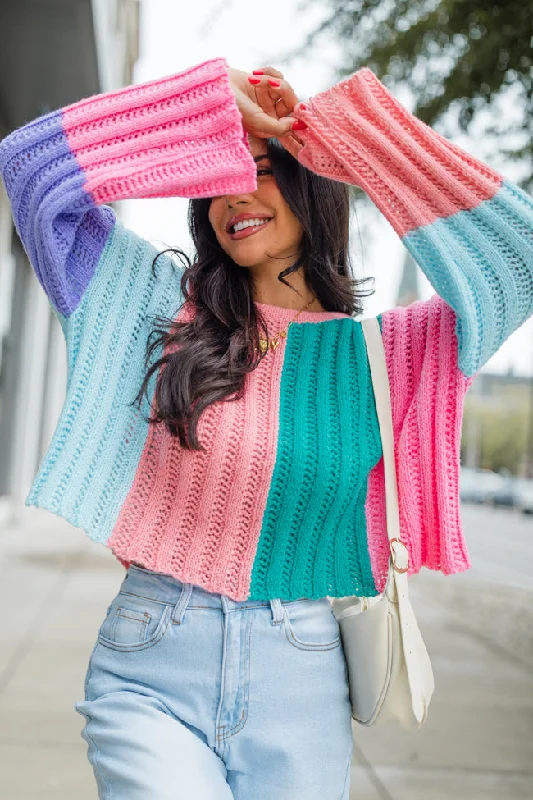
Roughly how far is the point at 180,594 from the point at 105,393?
0.43 meters

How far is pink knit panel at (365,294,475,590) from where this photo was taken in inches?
74.9

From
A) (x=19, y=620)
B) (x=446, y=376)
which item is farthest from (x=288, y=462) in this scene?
(x=19, y=620)

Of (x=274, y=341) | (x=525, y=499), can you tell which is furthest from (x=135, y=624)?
(x=525, y=499)

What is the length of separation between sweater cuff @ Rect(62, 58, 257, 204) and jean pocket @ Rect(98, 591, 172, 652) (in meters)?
0.81

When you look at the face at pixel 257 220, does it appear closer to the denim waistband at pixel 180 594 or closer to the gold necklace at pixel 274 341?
the gold necklace at pixel 274 341

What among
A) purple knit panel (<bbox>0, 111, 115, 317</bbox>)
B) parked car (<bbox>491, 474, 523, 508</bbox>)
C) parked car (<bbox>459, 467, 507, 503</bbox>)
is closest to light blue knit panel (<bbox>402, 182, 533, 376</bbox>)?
purple knit panel (<bbox>0, 111, 115, 317</bbox>)

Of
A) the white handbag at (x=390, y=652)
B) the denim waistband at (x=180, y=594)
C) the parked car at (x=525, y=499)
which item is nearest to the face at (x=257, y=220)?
the white handbag at (x=390, y=652)

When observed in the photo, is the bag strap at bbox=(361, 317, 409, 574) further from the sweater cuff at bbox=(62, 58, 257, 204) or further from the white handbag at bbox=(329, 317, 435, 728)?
the sweater cuff at bbox=(62, 58, 257, 204)

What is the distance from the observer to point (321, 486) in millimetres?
1864

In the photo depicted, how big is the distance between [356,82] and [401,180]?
24 cm

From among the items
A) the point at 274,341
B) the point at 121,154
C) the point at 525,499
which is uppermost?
the point at 121,154

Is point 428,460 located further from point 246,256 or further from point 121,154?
point 121,154

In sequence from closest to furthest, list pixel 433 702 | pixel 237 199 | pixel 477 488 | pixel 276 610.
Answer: pixel 276 610
pixel 237 199
pixel 433 702
pixel 477 488

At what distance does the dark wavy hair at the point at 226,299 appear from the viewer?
1832mm
